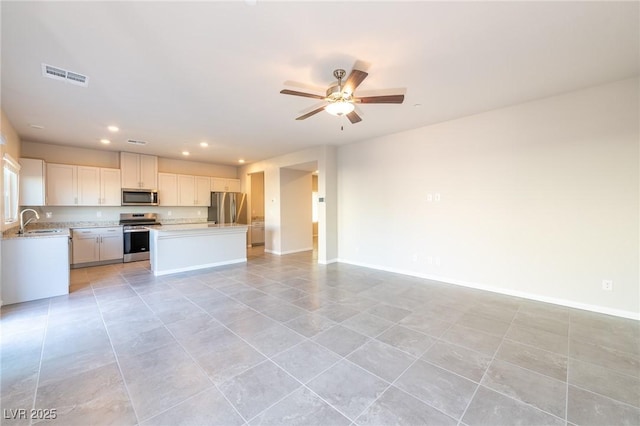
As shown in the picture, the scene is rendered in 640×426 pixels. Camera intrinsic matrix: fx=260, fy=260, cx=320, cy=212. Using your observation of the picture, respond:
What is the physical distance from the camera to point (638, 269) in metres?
2.95

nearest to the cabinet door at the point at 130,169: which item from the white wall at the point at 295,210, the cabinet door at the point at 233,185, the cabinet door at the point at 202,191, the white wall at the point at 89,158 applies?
the white wall at the point at 89,158

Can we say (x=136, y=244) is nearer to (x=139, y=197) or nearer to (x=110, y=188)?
(x=139, y=197)

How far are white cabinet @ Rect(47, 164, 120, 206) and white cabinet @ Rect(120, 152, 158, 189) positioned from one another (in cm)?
19

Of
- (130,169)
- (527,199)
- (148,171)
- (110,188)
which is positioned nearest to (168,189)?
(148,171)

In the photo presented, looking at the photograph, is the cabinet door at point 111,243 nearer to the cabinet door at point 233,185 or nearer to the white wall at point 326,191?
the cabinet door at point 233,185

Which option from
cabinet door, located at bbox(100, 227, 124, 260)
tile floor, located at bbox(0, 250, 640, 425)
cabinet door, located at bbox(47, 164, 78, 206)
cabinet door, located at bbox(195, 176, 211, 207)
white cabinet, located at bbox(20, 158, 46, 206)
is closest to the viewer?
tile floor, located at bbox(0, 250, 640, 425)

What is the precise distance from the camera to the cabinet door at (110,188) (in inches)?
237

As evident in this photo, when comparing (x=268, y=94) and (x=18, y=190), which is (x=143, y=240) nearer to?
(x=18, y=190)

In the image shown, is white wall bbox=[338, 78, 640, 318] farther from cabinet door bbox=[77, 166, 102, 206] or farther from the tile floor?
cabinet door bbox=[77, 166, 102, 206]

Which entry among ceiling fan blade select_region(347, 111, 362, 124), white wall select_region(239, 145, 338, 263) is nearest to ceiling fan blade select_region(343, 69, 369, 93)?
ceiling fan blade select_region(347, 111, 362, 124)

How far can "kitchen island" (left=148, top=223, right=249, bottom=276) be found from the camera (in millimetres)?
4934

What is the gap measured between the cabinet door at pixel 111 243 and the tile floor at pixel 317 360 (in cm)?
248

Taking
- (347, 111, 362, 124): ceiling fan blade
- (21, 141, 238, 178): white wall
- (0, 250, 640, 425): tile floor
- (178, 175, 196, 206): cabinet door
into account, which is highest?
(21, 141, 238, 178): white wall

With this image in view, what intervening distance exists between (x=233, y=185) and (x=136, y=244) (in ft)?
10.6
